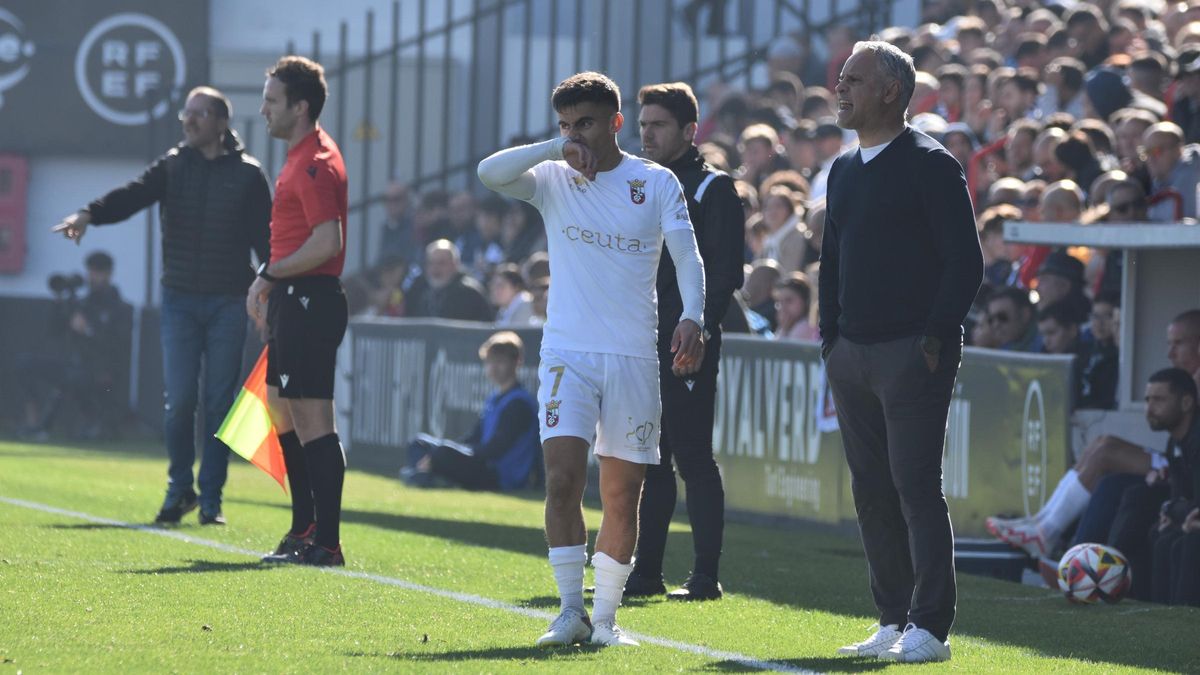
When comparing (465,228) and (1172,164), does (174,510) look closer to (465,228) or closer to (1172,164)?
(1172,164)

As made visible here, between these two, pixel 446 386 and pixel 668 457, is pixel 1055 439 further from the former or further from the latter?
pixel 446 386

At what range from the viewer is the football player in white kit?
7.09 metres

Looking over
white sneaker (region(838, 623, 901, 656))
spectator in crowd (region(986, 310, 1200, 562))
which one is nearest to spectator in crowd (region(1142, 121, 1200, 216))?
spectator in crowd (region(986, 310, 1200, 562))

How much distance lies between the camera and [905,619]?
23.9ft

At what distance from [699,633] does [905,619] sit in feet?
2.54

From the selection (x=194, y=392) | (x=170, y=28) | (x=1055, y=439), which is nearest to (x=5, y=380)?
(x=170, y=28)

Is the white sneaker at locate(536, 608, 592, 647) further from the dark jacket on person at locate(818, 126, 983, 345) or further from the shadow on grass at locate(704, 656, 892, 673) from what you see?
the dark jacket on person at locate(818, 126, 983, 345)

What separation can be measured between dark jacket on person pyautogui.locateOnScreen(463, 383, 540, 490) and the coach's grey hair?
33.2ft

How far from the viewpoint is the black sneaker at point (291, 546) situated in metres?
9.53

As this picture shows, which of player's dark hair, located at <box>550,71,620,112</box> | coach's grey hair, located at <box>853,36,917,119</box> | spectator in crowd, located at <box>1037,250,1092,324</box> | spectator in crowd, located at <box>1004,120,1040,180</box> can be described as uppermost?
spectator in crowd, located at <box>1004,120,1040,180</box>

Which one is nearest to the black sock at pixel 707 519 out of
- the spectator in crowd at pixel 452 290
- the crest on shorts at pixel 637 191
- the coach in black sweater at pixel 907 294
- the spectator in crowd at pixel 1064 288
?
the coach in black sweater at pixel 907 294

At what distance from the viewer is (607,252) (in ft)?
23.6

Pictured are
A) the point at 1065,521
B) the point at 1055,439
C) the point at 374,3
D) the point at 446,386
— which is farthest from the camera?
the point at 374,3

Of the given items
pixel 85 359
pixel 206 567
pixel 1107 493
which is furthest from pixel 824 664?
pixel 85 359
